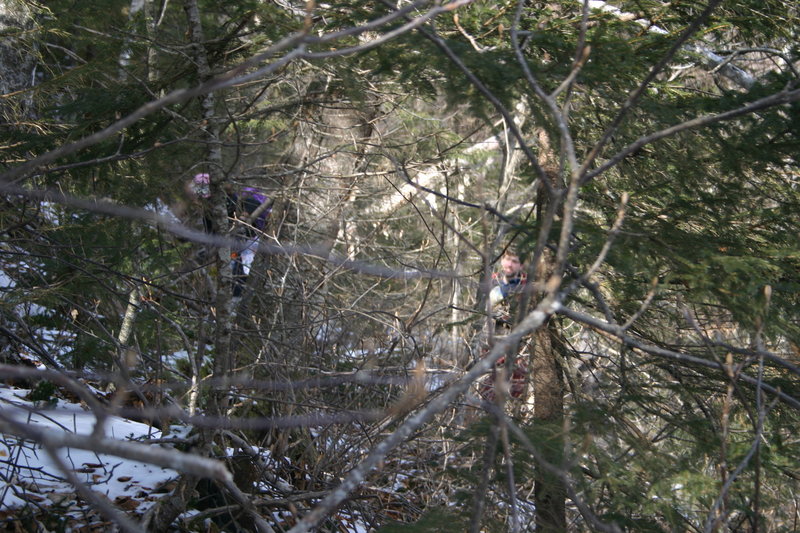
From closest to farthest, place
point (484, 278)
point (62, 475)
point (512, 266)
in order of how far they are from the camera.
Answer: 1. point (484, 278)
2. point (62, 475)
3. point (512, 266)

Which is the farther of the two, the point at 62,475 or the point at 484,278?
the point at 62,475

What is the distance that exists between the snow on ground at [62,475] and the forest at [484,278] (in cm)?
3

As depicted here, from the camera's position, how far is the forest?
279 centimetres

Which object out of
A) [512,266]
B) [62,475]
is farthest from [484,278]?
[62,475]

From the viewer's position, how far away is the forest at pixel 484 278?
9.15 feet

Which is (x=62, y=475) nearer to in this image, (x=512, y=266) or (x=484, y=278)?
(x=484, y=278)

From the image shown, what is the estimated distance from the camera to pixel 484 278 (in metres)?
3.50

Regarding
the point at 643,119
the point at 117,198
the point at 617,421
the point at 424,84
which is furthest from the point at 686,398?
the point at 117,198

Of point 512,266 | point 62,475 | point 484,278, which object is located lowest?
point 62,475

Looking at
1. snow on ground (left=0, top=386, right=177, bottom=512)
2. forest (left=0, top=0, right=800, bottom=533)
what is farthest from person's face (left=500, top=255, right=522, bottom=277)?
snow on ground (left=0, top=386, right=177, bottom=512)

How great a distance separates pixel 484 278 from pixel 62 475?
3.68 meters

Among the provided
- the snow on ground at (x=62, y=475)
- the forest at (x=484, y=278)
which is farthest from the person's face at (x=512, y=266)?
the snow on ground at (x=62, y=475)

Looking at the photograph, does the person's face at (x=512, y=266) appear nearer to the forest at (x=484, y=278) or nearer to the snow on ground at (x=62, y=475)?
the forest at (x=484, y=278)

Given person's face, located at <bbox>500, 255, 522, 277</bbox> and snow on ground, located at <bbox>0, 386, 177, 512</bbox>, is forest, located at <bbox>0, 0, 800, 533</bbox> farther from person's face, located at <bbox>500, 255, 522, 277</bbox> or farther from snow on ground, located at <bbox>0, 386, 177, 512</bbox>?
person's face, located at <bbox>500, 255, 522, 277</bbox>
